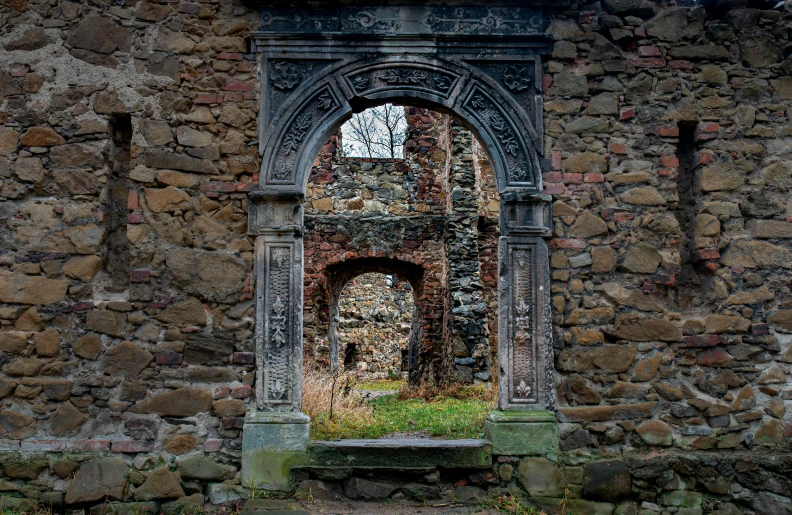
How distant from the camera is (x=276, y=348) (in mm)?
4910

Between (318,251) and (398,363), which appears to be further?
(398,363)

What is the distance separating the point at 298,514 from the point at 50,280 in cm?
258

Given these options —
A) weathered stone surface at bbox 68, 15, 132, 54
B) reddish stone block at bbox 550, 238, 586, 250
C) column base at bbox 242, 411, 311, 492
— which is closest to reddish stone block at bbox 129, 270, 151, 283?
column base at bbox 242, 411, 311, 492

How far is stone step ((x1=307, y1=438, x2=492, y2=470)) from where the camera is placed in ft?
15.9

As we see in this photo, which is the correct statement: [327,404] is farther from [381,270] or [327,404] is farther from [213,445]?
[381,270]

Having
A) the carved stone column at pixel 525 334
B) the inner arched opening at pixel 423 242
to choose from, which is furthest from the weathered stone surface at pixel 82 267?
the inner arched opening at pixel 423 242

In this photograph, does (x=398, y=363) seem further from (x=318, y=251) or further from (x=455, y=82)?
(x=455, y=82)

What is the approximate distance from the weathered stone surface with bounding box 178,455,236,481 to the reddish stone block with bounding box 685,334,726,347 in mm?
3618

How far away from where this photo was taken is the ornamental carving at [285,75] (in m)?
5.12

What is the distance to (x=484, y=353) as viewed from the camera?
9.94m

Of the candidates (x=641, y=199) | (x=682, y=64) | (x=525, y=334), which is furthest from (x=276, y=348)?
(x=682, y=64)

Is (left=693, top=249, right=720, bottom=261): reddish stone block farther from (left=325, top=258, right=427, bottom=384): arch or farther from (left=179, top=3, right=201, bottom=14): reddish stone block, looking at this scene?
(left=325, top=258, right=427, bottom=384): arch

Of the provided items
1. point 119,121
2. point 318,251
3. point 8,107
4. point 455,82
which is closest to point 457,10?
point 455,82

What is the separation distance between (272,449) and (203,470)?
1.73 ft
